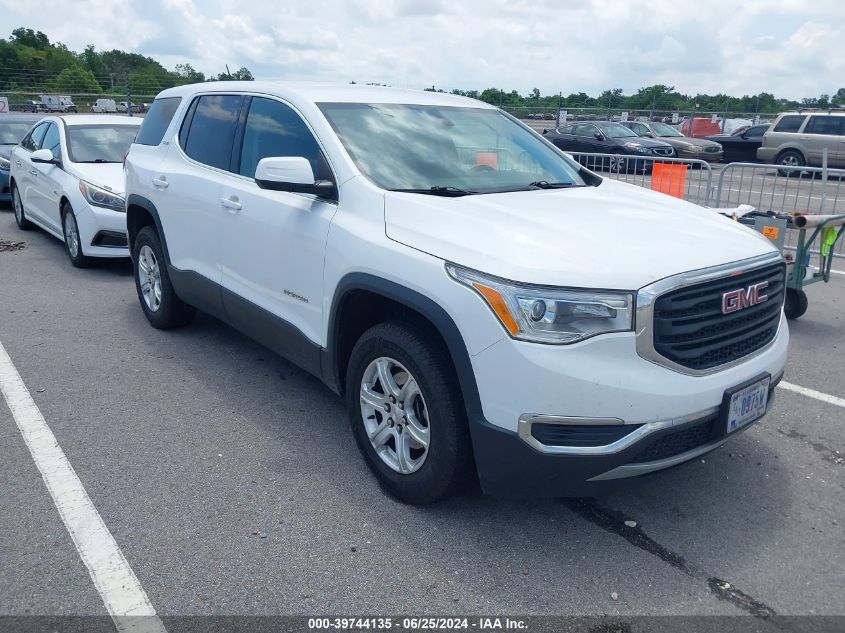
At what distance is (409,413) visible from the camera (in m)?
3.41

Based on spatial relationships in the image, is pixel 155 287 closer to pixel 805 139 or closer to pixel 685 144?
pixel 805 139

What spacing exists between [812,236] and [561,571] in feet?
13.9

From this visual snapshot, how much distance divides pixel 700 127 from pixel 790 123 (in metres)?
14.0

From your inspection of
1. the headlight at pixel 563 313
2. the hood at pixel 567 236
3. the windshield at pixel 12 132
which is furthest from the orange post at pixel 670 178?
the windshield at pixel 12 132

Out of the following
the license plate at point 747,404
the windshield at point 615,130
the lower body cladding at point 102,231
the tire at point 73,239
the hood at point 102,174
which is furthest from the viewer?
the windshield at point 615,130

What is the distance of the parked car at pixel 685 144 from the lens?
909 inches

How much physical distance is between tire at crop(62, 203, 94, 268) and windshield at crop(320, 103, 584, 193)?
517 cm

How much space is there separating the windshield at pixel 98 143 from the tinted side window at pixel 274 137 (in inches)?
201

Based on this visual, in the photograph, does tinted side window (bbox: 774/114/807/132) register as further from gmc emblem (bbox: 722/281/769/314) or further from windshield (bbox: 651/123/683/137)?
gmc emblem (bbox: 722/281/769/314)

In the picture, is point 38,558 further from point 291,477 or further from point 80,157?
point 80,157

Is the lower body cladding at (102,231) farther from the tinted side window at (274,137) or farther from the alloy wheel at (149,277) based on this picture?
the tinted side window at (274,137)

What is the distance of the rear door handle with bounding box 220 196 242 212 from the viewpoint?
4535 millimetres

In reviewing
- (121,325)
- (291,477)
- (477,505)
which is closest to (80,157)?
(121,325)

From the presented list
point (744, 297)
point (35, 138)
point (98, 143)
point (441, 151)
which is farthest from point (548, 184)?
point (35, 138)
